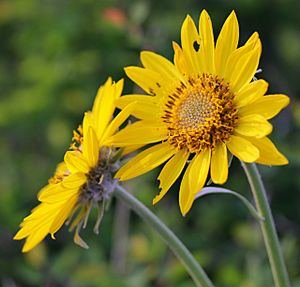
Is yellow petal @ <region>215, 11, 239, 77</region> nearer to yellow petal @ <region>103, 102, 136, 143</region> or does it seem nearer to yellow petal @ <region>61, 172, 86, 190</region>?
yellow petal @ <region>103, 102, 136, 143</region>

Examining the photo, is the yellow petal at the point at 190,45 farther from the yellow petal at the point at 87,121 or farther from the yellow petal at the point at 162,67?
the yellow petal at the point at 87,121

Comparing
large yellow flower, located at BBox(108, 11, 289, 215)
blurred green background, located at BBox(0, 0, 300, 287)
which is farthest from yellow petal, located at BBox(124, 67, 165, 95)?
blurred green background, located at BBox(0, 0, 300, 287)

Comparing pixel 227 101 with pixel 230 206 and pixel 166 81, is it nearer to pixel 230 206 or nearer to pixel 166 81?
pixel 166 81

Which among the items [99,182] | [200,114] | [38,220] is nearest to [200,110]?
[200,114]

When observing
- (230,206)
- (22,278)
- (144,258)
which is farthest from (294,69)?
(22,278)

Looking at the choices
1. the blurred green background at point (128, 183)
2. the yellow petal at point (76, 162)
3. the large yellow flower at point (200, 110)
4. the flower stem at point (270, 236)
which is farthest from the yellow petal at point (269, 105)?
the blurred green background at point (128, 183)

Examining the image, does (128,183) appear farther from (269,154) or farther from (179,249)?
(269,154)
